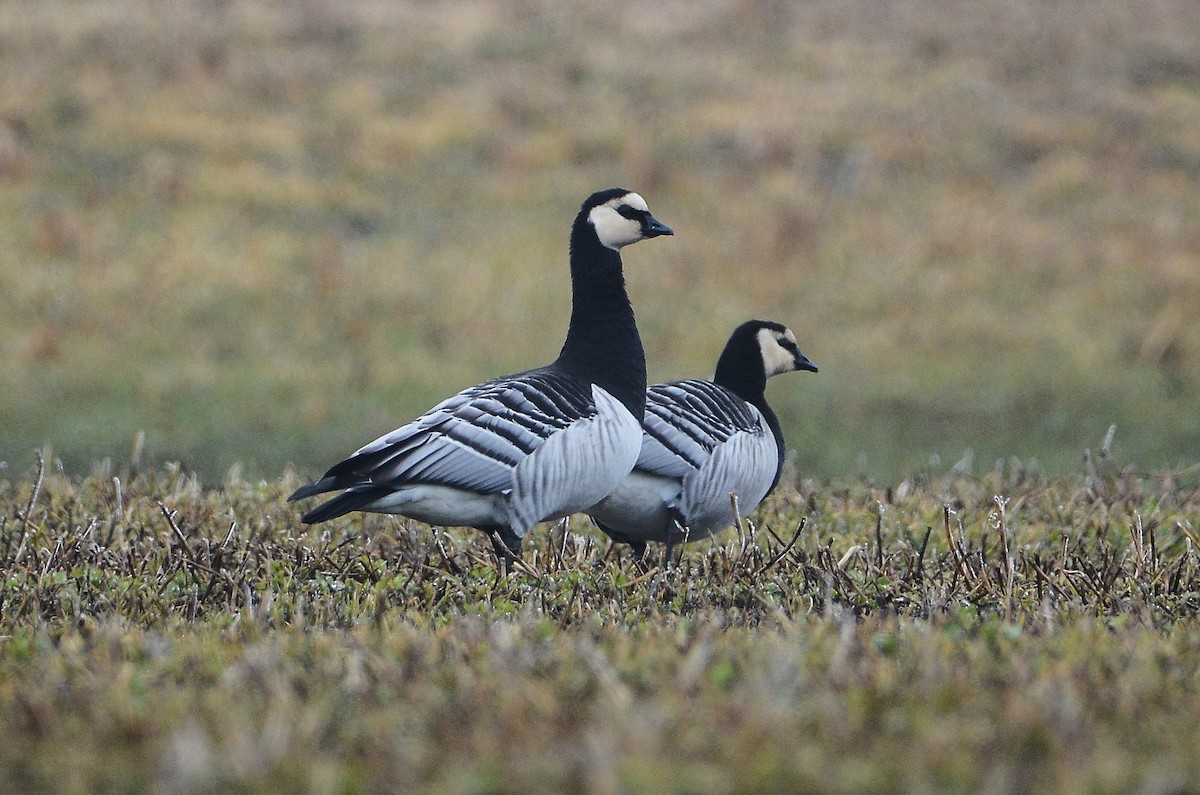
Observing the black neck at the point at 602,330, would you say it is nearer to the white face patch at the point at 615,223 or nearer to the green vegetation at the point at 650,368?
the white face patch at the point at 615,223

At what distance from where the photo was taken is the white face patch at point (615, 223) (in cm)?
722

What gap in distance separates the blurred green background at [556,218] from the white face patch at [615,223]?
17.6ft

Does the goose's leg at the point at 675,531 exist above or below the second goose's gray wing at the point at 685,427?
below

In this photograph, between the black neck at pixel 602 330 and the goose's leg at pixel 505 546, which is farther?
the black neck at pixel 602 330

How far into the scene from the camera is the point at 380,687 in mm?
3510

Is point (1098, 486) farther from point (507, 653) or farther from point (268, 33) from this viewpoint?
point (268, 33)

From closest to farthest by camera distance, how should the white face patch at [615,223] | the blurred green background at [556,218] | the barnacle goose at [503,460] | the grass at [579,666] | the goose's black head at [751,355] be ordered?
the grass at [579,666] < the barnacle goose at [503,460] < the white face patch at [615,223] < the goose's black head at [751,355] < the blurred green background at [556,218]

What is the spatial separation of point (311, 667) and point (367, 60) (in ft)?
82.9

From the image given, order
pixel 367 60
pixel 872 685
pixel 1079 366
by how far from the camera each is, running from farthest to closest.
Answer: pixel 367 60, pixel 1079 366, pixel 872 685

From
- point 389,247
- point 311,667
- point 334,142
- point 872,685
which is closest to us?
point 872,685

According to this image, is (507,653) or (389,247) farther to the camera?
(389,247)

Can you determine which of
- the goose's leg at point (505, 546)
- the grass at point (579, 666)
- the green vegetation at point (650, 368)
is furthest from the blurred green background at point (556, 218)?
the grass at point (579, 666)

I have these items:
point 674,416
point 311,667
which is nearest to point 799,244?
point 674,416

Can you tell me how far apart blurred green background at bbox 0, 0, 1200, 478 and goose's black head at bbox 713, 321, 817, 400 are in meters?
4.03
